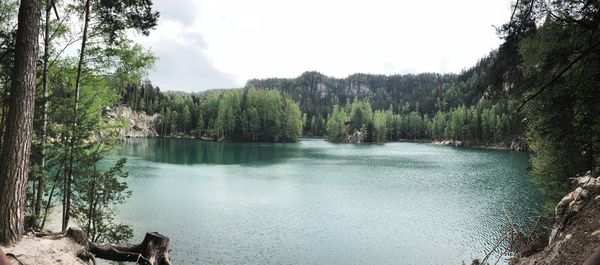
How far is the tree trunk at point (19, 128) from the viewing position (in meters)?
6.23

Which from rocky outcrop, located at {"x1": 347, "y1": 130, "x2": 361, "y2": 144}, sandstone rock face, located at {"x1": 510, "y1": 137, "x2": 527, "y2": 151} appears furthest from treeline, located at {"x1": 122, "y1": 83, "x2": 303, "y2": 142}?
sandstone rock face, located at {"x1": 510, "y1": 137, "x2": 527, "y2": 151}

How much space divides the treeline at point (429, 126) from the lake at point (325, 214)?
55641mm

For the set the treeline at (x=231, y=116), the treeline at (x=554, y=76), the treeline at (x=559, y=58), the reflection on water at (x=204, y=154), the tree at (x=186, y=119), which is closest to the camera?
the treeline at (x=559, y=58)

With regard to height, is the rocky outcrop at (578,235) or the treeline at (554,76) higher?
the treeline at (554,76)

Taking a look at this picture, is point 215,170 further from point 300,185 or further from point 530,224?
point 530,224

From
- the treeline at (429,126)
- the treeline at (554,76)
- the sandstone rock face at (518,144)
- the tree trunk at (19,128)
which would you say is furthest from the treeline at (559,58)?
the sandstone rock face at (518,144)

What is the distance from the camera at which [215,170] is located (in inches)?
1964

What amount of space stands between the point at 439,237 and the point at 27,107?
2177 centimetres

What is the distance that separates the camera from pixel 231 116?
122m

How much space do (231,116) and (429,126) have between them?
86.9 meters

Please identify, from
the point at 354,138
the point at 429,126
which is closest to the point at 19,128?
the point at 354,138

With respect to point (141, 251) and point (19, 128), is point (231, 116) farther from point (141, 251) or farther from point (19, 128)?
point (19, 128)

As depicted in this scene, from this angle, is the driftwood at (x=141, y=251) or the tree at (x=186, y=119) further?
the tree at (x=186, y=119)

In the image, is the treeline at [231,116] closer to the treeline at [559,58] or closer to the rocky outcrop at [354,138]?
the rocky outcrop at [354,138]
